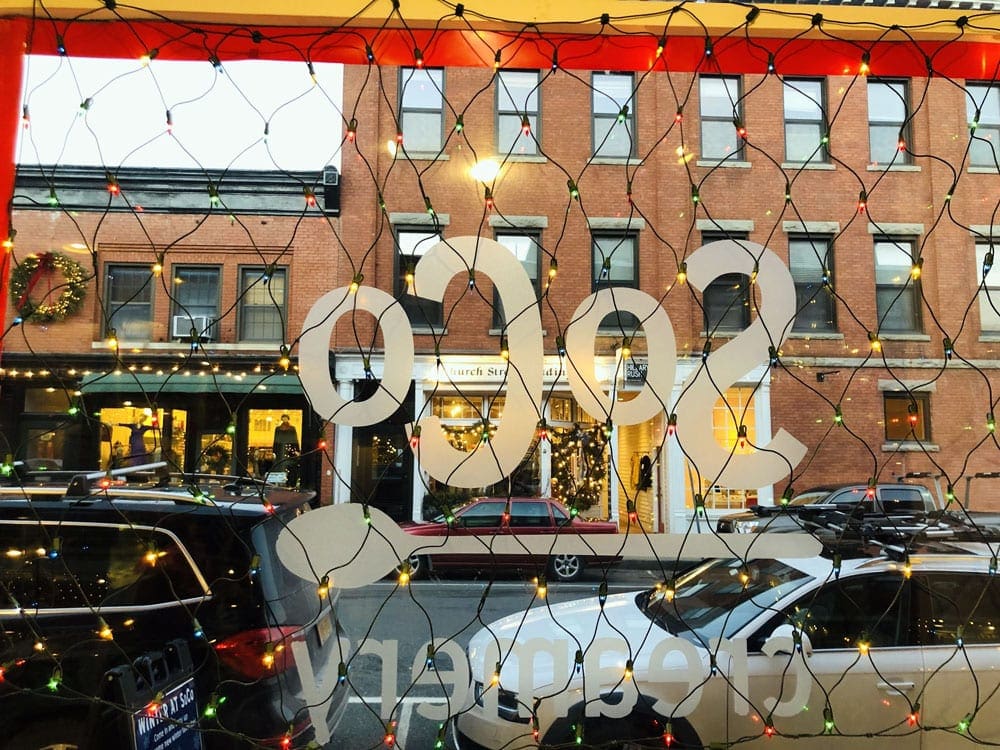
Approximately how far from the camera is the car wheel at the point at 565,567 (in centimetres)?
142

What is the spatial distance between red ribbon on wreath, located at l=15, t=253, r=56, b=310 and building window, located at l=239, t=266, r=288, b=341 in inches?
17.1

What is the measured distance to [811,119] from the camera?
1573 millimetres

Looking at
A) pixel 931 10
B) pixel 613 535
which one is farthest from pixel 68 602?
pixel 931 10

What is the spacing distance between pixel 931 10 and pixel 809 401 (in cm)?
94

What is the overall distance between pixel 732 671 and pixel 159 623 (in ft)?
4.37

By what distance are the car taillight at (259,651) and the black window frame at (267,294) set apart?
64 cm

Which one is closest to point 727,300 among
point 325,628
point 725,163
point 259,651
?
point 725,163

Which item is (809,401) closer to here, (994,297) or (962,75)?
(994,297)

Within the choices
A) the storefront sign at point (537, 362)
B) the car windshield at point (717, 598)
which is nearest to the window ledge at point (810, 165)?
the storefront sign at point (537, 362)

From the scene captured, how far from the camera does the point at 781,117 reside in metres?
1.57

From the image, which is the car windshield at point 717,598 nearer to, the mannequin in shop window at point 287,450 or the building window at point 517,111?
the mannequin in shop window at point 287,450

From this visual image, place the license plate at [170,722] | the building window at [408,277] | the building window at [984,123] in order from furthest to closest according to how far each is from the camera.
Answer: the building window at [984,123], the building window at [408,277], the license plate at [170,722]

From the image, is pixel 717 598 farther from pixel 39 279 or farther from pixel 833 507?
pixel 39 279

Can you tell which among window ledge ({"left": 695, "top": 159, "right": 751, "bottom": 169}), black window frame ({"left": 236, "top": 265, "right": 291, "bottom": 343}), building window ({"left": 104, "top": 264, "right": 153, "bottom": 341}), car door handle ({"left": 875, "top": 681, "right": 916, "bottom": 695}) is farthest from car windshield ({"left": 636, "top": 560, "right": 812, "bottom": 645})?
building window ({"left": 104, "top": 264, "right": 153, "bottom": 341})
